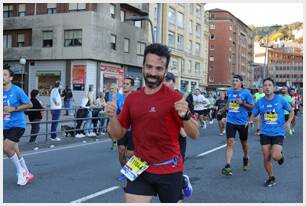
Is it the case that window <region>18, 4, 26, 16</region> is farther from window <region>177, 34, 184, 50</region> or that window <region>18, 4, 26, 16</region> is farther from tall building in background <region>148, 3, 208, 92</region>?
window <region>177, 34, 184, 50</region>

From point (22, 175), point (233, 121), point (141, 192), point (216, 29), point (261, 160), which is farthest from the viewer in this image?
point (216, 29)

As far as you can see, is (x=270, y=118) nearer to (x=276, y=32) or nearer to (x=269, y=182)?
(x=269, y=182)

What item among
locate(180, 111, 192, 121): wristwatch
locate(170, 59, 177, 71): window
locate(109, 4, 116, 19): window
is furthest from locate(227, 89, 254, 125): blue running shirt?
locate(170, 59, 177, 71): window

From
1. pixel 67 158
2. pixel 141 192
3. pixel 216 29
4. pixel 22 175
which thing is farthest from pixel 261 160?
pixel 216 29

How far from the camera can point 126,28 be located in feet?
129

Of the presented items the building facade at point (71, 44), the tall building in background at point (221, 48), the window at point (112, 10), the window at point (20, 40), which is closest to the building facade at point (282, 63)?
the tall building in background at point (221, 48)

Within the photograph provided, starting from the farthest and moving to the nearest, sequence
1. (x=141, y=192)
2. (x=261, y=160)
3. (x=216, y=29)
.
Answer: (x=216, y=29) → (x=261, y=160) → (x=141, y=192)

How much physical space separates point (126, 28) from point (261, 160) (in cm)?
3020

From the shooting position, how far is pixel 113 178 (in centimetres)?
801

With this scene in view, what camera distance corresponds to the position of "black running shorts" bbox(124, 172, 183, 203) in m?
3.77

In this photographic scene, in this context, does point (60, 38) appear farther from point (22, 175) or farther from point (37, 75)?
point (22, 175)

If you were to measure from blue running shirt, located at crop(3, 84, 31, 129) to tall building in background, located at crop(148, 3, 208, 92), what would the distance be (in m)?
38.9

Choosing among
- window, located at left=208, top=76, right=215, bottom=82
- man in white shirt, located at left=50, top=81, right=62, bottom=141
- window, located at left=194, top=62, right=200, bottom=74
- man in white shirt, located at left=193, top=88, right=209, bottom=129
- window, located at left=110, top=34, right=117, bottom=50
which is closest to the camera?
man in white shirt, located at left=50, top=81, right=62, bottom=141

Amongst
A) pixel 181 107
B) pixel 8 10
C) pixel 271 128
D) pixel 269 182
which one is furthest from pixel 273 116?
pixel 8 10
